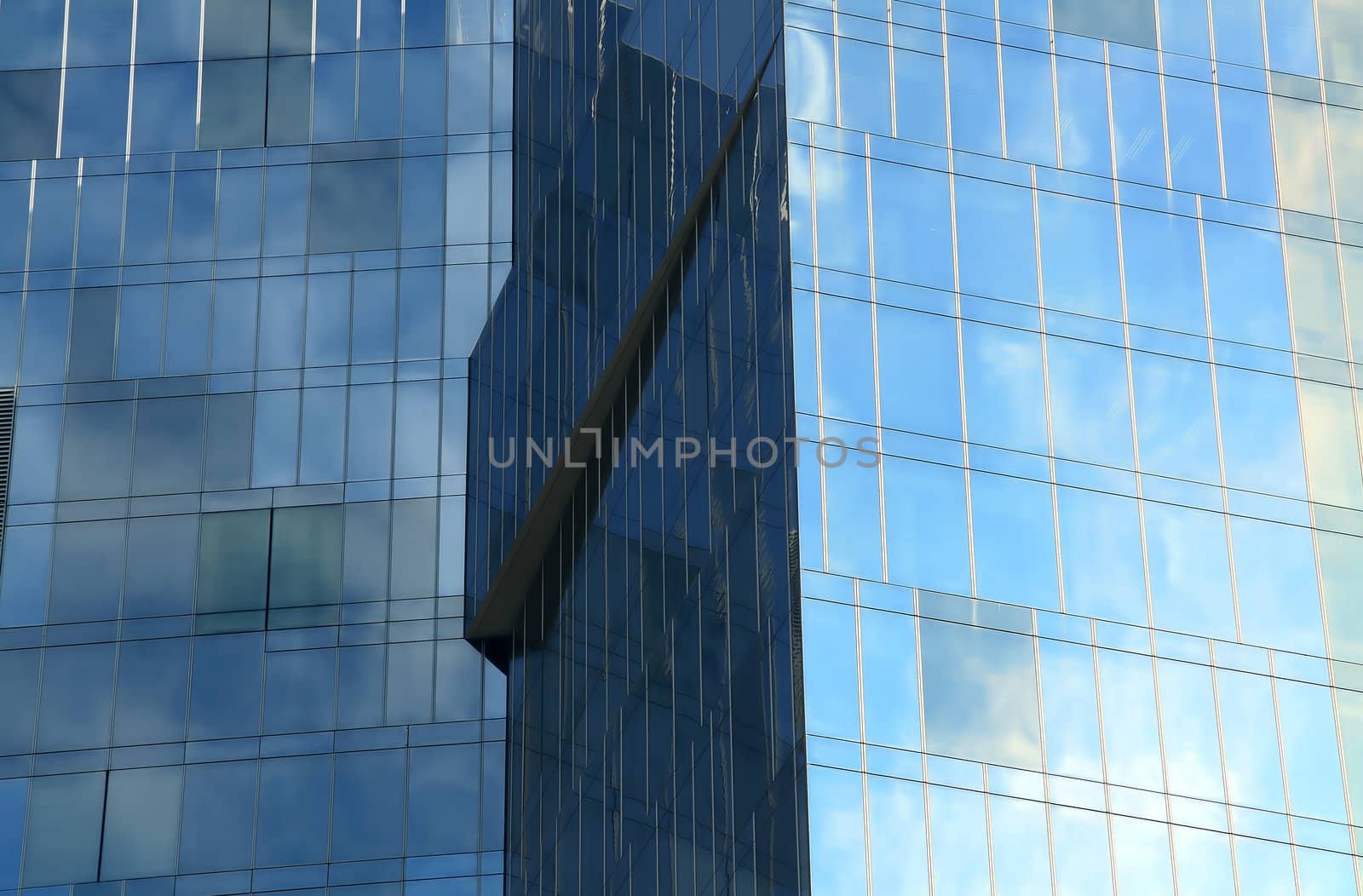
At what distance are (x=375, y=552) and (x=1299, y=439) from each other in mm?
29945

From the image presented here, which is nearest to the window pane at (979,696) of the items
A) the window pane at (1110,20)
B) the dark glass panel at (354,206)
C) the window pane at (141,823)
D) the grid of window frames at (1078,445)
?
the grid of window frames at (1078,445)

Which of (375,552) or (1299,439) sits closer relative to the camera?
(1299,439)

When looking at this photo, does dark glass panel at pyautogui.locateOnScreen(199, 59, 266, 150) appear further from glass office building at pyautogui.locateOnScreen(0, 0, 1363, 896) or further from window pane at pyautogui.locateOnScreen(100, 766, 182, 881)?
window pane at pyautogui.locateOnScreen(100, 766, 182, 881)

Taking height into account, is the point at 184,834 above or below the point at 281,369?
below

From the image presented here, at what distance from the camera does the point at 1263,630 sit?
4069 centimetres

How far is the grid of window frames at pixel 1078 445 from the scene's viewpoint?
36781 millimetres

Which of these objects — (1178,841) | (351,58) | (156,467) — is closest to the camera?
(1178,841)

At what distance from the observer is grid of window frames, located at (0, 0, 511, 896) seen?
200 ft

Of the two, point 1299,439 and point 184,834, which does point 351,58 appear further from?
point 1299,439

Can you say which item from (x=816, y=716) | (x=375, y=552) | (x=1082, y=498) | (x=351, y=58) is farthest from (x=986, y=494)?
(x=351, y=58)

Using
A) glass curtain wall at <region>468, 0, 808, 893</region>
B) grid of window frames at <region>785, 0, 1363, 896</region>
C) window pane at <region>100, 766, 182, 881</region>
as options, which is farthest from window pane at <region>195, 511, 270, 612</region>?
grid of window frames at <region>785, 0, 1363, 896</region>

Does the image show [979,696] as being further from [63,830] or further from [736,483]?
[63,830]

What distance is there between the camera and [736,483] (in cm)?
3956

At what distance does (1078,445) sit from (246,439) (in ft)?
107
